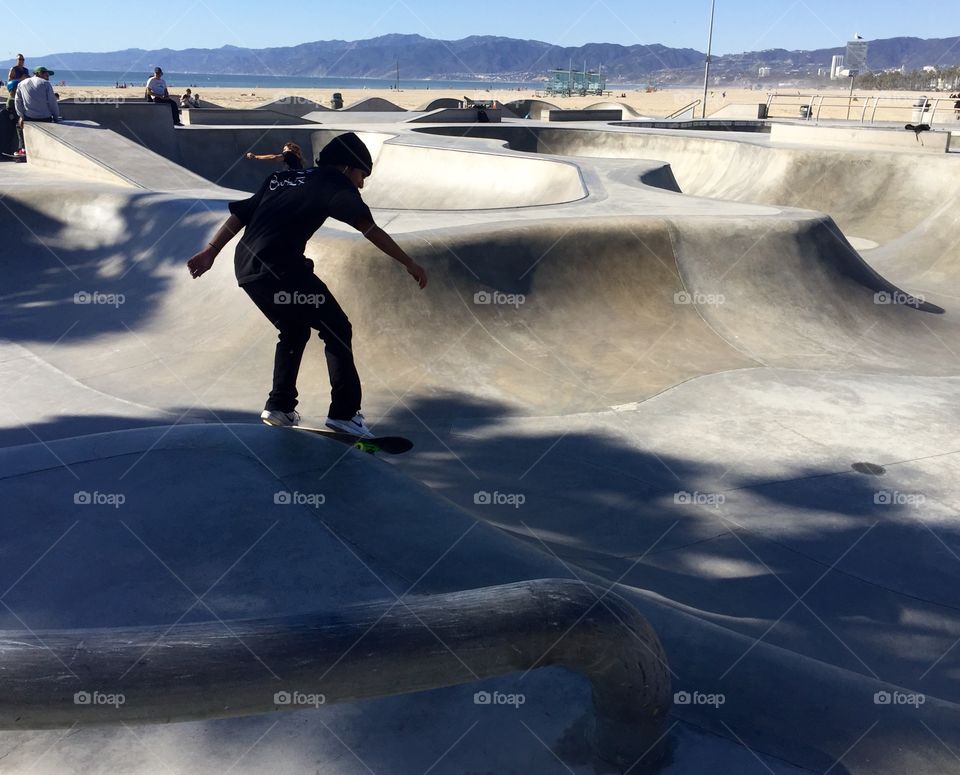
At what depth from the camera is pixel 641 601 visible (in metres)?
3.76

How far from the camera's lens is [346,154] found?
16.0 feet

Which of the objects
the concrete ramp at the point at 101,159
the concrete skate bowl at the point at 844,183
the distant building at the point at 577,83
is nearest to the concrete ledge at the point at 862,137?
the concrete skate bowl at the point at 844,183

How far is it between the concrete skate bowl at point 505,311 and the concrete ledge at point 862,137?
1016 centimetres

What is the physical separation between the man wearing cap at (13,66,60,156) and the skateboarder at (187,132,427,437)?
14023 millimetres

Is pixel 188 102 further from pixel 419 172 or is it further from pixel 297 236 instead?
pixel 297 236

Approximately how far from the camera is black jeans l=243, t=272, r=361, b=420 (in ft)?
16.3

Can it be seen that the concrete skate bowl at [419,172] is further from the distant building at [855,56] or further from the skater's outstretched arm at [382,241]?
the distant building at [855,56]

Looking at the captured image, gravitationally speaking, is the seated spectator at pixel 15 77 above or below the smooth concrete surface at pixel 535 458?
above

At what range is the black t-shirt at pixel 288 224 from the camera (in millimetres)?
4883

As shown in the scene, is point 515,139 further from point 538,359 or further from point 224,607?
point 224,607

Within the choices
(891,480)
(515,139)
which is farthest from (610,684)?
(515,139)

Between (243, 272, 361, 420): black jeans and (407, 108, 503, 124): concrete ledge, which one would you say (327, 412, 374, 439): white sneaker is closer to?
(243, 272, 361, 420): black jeans

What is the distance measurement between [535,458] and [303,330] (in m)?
2.68

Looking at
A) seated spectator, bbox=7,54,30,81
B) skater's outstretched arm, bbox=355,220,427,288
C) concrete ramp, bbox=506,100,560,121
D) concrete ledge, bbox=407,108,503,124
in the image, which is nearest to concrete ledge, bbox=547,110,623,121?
concrete ledge, bbox=407,108,503,124
